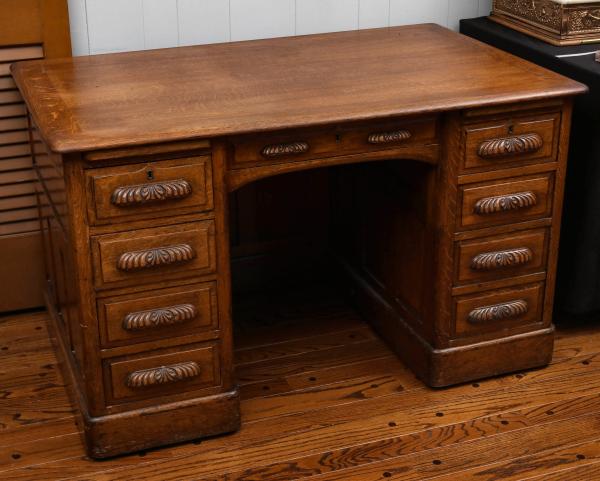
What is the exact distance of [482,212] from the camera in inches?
105

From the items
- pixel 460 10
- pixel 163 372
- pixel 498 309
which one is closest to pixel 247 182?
pixel 163 372

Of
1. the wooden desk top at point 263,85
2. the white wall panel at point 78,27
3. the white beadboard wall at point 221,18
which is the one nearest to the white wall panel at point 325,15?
the white beadboard wall at point 221,18

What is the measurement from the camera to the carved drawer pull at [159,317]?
96.0 inches

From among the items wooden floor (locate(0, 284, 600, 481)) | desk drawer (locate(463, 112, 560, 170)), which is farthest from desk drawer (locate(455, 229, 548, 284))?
wooden floor (locate(0, 284, 600, 481))

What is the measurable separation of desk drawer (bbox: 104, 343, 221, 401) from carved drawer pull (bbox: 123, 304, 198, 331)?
0.28ft

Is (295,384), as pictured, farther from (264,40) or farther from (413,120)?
(264,40)

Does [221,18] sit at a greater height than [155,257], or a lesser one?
greater

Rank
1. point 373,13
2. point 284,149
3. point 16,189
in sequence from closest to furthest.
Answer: point 284,149 < point 16,189 < point 373,13

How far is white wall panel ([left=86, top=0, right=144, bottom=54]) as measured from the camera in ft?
9.87

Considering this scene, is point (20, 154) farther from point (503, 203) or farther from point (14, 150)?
point (503, 203)

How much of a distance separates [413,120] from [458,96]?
0.13 m

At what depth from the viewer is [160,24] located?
3080 millimetres

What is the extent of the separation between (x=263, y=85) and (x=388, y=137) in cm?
37

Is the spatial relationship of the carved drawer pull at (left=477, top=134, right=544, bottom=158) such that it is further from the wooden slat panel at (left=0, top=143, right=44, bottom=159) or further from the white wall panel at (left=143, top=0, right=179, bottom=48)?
the wooden slat panel at (left=0, top=143, right=44, bottom=159)
